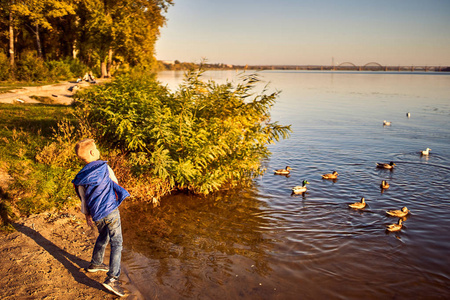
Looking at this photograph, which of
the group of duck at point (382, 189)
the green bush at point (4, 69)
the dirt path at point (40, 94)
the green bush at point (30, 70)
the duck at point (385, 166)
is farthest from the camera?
the green bush at point (30, 70)

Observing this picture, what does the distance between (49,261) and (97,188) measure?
2.08m

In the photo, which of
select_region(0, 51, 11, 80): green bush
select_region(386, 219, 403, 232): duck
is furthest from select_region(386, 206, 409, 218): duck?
select_region(0, 51, 11, 80): green bush

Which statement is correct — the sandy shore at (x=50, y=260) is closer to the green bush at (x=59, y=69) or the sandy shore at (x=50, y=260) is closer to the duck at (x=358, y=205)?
the duck at (x=358, y=205)

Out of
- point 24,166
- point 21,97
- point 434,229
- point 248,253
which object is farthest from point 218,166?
point 21,97

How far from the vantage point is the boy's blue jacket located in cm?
566

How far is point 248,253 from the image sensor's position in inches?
333

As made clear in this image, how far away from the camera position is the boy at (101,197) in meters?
5.67

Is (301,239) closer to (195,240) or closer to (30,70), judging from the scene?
(195,240)

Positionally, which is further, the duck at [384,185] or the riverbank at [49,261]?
the duck at [384,185]

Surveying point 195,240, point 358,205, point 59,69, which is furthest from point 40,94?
point 358,205

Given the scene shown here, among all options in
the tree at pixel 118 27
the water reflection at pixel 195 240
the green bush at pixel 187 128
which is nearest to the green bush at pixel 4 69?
the tree at pixel 118 27

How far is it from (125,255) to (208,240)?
2.22 meters

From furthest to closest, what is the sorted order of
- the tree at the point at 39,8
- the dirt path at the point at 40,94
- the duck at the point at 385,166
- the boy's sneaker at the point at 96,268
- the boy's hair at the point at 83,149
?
1. the tree at the point at 39,8
2. the dirt path at the point at 40,94
3. the duck at the point at 385,166
4. the boy's sneaker at the point at 96,268
5. the boy's hair at the point at 83,149

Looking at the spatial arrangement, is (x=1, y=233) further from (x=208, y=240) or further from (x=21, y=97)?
(x=21, y=97)
